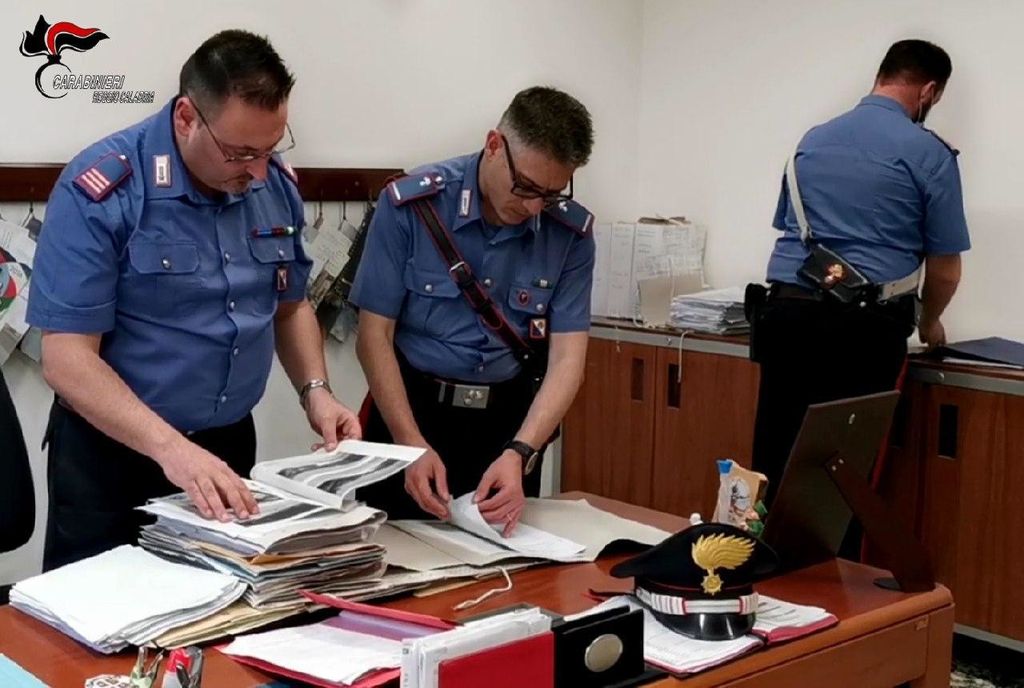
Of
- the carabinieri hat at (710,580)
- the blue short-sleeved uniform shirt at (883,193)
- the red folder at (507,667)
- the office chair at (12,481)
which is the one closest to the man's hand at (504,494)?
the carabinieri hat at (710,580)

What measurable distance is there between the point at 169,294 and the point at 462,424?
0.67 m

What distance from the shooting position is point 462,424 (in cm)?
241

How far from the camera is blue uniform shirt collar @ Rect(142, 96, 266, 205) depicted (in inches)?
77.7

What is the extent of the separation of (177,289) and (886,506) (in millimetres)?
1176

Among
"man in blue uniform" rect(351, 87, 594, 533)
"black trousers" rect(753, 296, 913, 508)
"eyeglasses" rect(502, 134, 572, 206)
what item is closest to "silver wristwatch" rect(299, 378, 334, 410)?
"man in blue uniform" rect(351, 87, 594, 533)

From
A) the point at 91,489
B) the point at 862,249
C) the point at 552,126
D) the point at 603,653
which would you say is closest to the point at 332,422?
the point at 91,489

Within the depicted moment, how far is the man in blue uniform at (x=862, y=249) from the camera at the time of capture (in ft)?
10.6

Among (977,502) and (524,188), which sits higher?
(524,188)

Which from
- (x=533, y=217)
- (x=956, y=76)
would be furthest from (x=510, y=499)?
(x=956, y=76)

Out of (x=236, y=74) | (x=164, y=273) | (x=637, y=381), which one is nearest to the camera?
(x=236, y=74)

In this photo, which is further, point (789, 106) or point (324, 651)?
point (789, 106)

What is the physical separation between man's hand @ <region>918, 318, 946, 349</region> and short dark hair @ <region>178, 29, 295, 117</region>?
7.33 feet

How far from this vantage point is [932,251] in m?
3.32

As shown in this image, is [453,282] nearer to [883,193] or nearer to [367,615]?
[367,615]
